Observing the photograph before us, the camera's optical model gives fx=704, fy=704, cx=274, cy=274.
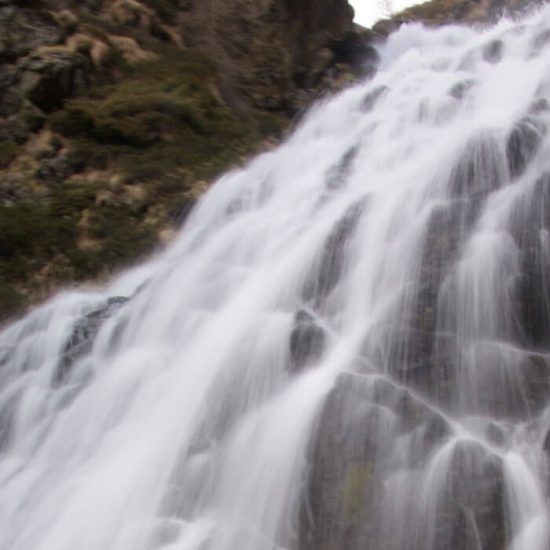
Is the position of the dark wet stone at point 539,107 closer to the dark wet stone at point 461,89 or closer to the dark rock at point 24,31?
the dark wet stone at point 461,89

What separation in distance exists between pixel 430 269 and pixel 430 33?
20.0 metres

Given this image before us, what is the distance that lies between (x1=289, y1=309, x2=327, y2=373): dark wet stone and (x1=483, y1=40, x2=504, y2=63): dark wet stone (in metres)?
11.4

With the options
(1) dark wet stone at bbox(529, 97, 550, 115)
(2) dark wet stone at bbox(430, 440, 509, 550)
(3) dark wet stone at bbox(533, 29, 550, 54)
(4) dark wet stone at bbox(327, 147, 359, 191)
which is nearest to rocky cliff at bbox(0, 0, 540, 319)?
(4) dark wet stone at bbox(327, 147, 359, 191)

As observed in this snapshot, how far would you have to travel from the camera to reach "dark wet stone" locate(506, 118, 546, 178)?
25.8 ft

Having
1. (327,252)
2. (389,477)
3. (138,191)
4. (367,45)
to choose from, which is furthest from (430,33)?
(389,477)

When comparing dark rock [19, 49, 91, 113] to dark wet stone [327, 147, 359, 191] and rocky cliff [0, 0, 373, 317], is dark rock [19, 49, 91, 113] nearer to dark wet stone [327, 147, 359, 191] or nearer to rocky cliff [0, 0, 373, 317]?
rocky cliff [0, 0, 373, 317]

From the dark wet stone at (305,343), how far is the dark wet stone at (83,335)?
2847 millimetres

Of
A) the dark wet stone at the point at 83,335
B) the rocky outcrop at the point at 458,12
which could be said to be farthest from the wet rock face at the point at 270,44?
the dark wet stone at the point at 83,335

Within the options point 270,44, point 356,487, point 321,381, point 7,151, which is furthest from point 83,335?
point 270,44

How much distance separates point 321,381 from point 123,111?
9420 millimetres

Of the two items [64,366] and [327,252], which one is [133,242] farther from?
[327,252]

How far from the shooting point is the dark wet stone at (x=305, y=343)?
22.2 feet

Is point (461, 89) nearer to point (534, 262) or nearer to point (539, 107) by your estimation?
point (539, 107)

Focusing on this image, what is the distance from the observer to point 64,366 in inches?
328
